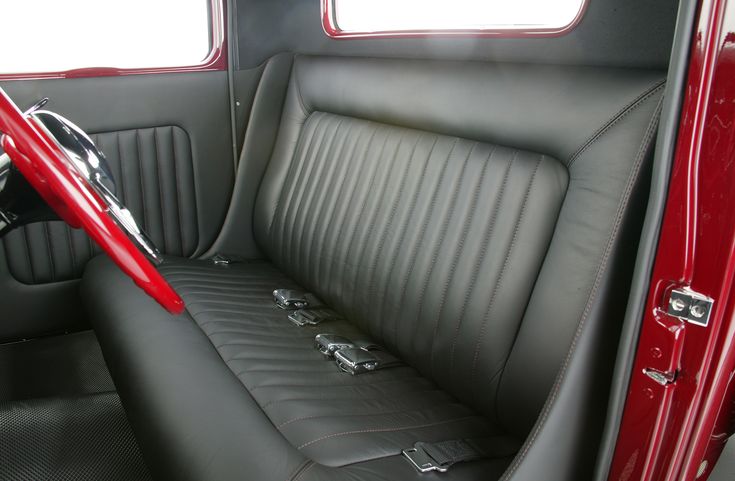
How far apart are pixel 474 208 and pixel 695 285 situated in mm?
596

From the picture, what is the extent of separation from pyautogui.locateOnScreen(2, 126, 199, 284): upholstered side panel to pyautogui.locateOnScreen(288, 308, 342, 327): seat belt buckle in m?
0.74

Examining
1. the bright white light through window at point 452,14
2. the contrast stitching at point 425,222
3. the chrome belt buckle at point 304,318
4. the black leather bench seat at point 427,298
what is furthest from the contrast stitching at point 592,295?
the chrome belt buckle at point 304,318

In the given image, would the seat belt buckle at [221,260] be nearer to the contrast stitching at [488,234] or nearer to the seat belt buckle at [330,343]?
the seat belt buckle at [330,343]

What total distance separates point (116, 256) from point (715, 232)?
859 mm

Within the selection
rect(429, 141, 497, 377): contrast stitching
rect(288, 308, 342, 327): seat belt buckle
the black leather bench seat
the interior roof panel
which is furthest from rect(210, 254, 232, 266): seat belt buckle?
rect(429, 141, 497, 377): contrast stitching

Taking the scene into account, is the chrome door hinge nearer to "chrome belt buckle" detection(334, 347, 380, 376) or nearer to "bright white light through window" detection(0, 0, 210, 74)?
"chrome belt buckle" detection(334, 347, 380, 376)

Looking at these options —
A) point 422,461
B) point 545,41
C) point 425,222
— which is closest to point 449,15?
point 545,41

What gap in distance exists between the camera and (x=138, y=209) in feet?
7.56

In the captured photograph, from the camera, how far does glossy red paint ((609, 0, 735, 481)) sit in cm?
87

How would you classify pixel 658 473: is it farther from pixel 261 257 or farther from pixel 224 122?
pixel 224 122

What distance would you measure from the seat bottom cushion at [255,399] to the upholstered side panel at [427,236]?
A: 0.39ft

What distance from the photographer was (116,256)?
0.95m

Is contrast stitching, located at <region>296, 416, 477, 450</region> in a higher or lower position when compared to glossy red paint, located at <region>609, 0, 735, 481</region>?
lower

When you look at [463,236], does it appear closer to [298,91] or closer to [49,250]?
[298,91]
